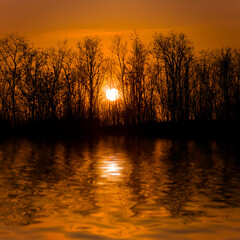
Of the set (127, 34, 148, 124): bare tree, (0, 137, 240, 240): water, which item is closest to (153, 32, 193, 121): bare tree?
(127, 34, 148, 124): bare tree

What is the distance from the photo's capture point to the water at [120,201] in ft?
22.4

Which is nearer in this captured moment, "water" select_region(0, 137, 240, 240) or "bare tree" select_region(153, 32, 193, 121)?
"water" select_region(0, 137, 240, 240)

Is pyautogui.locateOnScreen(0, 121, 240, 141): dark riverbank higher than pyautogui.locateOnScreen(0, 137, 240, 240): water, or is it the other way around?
pyautogui.locateOnScreen(0, 121, 240, 141): dark riverbank

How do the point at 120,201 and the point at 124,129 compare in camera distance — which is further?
the point at 124,129

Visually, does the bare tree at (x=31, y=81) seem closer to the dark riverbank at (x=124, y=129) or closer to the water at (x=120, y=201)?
the dark riverbank at (x=124, y=129)

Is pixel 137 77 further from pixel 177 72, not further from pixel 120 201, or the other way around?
pixel 120 201

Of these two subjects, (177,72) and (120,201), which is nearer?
(120,201)

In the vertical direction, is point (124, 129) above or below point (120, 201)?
above

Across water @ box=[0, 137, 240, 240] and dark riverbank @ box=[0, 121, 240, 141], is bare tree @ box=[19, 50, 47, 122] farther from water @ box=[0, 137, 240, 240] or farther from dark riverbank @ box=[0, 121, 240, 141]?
water @ box=[0, 137, 240, 240]

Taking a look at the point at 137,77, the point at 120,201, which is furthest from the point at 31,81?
the point at 120,201

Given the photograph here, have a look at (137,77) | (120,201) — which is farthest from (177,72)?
(120,201)

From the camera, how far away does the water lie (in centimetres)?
682

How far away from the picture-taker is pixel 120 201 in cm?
929

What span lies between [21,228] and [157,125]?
4075 centimetres
